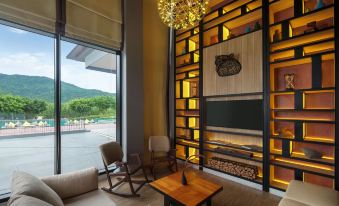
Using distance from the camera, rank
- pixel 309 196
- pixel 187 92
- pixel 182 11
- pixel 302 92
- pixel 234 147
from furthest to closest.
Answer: pixel 187 92
pixel 234 147
pixel 302 92
pixel 182 11
pixel 309 196

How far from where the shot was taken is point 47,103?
288 centimetres

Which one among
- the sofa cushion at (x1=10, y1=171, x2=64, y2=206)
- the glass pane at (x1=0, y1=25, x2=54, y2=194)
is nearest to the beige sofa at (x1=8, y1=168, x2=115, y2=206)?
the sofa cushion at (x1=10, y1=171, x2=64, y2=206)

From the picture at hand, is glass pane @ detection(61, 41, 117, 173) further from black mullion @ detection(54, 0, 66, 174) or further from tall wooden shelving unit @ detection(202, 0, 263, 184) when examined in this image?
tall wooden shelving unit @ detection(202, 0, 263, 184)

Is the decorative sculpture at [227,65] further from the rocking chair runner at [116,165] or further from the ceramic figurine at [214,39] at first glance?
the rocking chair runner at [116,165]

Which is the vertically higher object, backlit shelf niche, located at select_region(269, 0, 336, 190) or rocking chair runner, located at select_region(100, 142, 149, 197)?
backlit shelf niche, located at select_region(269, 0, 336, 190)

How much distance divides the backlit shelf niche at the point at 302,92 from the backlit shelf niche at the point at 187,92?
5.26ft

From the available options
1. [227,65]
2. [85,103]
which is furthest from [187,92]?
[85,103]

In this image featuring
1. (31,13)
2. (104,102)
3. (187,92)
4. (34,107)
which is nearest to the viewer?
(31,13)

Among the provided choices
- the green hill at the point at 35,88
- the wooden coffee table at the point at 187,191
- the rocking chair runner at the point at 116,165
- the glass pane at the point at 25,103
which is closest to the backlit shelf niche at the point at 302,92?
the wooden coffee table at the point at 187,191

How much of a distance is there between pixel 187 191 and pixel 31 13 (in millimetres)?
3216

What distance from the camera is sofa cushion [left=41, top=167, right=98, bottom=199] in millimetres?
1865

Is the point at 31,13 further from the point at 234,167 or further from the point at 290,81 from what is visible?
the point at 234,167

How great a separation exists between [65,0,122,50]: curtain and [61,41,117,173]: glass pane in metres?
0.28

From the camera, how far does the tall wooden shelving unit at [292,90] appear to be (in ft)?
8.33
